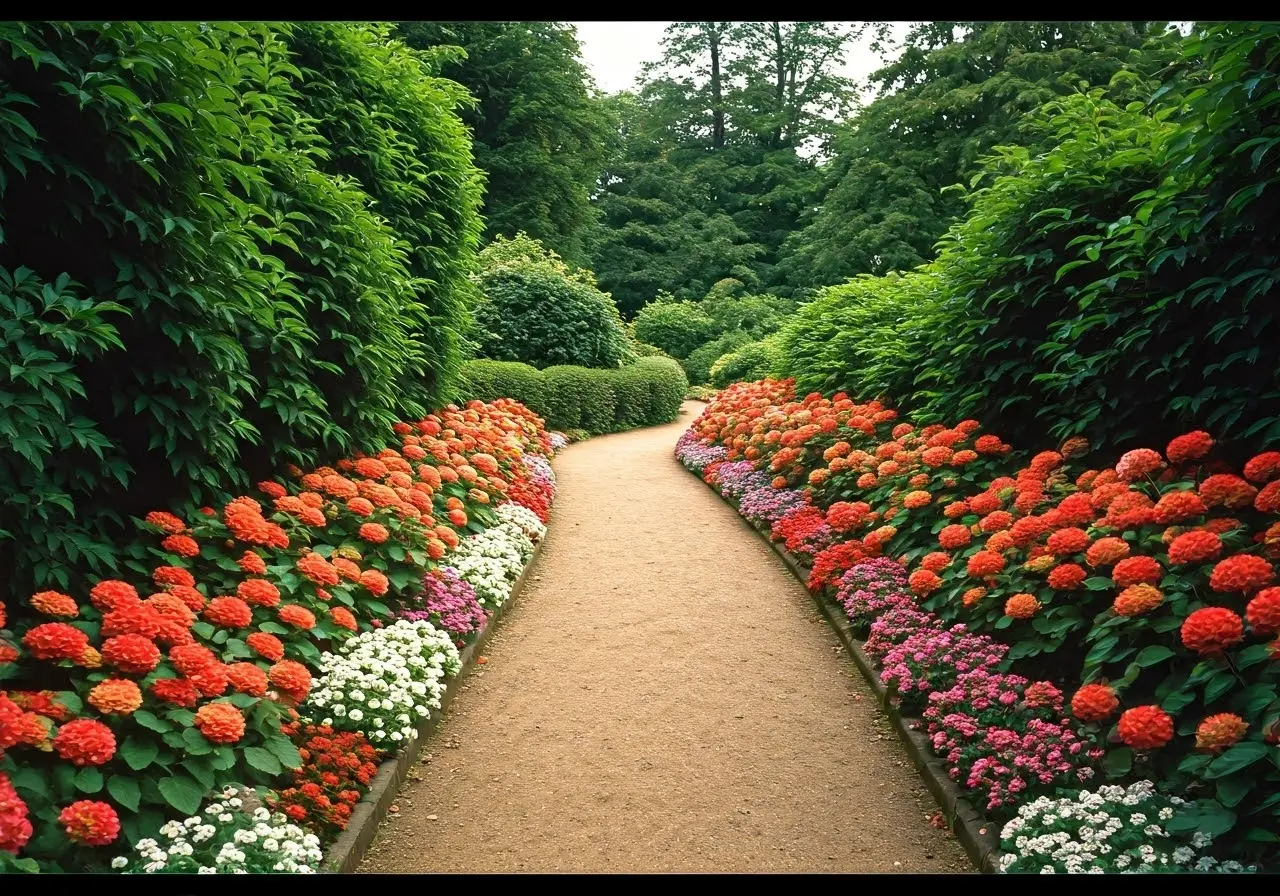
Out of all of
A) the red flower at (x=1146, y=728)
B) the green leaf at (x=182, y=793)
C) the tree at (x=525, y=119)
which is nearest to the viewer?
the green leaf at (x=182, y=793)

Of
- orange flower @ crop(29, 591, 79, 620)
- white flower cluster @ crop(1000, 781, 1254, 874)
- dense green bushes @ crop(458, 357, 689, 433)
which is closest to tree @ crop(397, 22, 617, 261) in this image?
dense green bushes @ crop(458, 357, 689, 433)

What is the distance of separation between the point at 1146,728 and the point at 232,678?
3408 millimetres

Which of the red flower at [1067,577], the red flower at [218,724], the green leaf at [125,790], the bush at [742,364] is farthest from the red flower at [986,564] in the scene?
the bush at [742,364]

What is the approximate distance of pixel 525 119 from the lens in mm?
22859

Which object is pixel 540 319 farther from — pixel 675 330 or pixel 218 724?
pixel 218 724

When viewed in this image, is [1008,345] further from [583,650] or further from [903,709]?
[583,650]

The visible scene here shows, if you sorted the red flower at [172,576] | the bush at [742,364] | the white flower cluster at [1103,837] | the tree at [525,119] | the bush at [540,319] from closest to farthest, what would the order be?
the white flower cluster at [1103,837], the red flower at [172,576], the bush at [540,319], the bush at [742,364], the tree at [525,119]

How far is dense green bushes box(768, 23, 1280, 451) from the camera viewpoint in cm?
333

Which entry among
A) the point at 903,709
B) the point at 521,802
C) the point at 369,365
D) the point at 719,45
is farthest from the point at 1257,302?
the point at 719,45

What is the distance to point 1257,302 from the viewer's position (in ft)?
11.1

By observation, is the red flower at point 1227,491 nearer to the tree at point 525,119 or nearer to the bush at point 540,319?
the bush at point 540,319

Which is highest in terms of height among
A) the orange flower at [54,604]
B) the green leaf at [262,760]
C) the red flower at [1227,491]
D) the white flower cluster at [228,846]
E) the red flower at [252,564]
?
the red flower at [1227,491]

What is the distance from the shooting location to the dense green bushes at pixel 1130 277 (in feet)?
10.9

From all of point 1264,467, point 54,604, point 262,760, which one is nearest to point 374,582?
point 262,760
